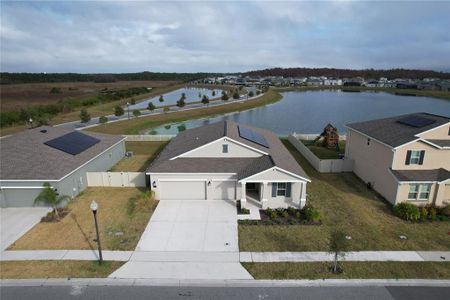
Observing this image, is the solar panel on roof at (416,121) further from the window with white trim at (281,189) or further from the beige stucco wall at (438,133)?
the window with white trim at (281,189)

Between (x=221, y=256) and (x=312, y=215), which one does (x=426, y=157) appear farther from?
(x=221, y=256)

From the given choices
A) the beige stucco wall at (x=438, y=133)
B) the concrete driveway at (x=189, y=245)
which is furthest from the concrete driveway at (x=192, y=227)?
the beige stucco wall at (x=438, y=133)

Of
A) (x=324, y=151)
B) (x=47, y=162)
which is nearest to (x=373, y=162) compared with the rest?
(x=324, y=151)

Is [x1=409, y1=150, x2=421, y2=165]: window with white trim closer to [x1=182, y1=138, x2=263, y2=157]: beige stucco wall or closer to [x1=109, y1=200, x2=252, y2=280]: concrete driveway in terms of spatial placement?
[x1=182, y1=138, x2=263, y2=157]: beige stucco wall

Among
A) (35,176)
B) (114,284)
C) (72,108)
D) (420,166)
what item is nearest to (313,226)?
(420,166)

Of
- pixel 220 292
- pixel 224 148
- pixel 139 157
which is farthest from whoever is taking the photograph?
pixel 139 157

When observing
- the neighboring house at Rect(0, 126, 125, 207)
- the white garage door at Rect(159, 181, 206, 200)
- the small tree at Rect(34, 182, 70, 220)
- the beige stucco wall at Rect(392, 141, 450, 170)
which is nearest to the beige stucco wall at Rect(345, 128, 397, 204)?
the beige stucco wall at Rect(392, 141, 450, 170)
